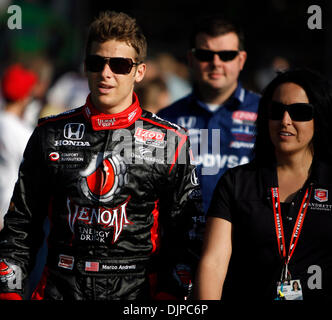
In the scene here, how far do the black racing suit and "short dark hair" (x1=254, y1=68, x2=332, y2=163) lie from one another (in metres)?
0.43

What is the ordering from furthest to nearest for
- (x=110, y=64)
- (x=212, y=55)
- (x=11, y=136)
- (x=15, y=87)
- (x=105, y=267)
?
1. (x=15, y=87)
2. (x=11, y=136)
3. (x=212, y=55)
4. (x=110, y=64)
5. (x=105, y=267)

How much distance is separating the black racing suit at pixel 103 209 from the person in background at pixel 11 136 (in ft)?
7.60

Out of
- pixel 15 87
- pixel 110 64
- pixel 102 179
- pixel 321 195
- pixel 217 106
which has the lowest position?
pixel 321 195

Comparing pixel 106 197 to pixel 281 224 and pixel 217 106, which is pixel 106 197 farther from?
pixel 217 106

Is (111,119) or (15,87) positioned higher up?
(15,87)

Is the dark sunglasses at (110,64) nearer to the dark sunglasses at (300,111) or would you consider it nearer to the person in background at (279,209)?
the person in background at (279,209)

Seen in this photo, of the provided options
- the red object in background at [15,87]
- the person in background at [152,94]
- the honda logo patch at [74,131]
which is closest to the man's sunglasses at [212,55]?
the person in background at [152,94]

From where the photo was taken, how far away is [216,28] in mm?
4723

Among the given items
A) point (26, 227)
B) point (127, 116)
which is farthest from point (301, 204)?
point (26, 227)

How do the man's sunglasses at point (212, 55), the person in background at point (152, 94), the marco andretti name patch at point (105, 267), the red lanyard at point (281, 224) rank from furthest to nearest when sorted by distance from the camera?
the person in background at point (152, 94) → the man's sunglasses at point (212, 55) → the marco andretti name patch at point (105, 267) → the red lanyard at point (281, 224)

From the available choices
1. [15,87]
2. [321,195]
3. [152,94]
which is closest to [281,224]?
[321,195]

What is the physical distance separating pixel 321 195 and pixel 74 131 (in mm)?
1363

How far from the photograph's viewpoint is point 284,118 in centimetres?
315

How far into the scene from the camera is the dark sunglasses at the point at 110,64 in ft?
10.5
